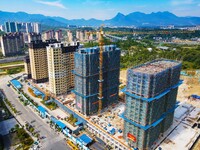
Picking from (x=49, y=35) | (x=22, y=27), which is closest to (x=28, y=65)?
(x=49, y=35)

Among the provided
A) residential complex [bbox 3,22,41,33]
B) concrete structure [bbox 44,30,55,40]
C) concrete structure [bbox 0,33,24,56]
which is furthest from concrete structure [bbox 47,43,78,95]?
residential complex [bbox 3,22,41,33]

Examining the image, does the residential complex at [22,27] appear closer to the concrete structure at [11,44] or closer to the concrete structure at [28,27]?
the concrete structure at [28,27]

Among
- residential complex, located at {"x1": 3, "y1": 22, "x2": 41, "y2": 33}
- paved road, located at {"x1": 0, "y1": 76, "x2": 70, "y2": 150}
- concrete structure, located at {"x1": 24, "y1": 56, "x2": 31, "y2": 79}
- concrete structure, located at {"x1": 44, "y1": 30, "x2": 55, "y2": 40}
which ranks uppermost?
residential complex, located at {"x1": 3, "y1": 22, "x2": 41, "y2": 33}

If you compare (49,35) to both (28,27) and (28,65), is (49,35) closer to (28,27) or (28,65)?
(28,27)

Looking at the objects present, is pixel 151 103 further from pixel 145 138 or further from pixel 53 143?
pixel 53 143

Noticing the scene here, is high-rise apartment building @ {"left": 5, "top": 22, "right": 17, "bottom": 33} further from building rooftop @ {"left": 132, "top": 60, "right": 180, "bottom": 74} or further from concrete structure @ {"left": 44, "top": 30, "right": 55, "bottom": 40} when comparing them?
building rooftop @ {"left": 132, "top": 60, "right": 180, "bottom": 74}

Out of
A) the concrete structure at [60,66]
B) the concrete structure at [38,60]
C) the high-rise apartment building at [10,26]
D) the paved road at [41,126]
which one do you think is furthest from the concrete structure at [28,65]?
the high-rise apartment building at [10,26]
